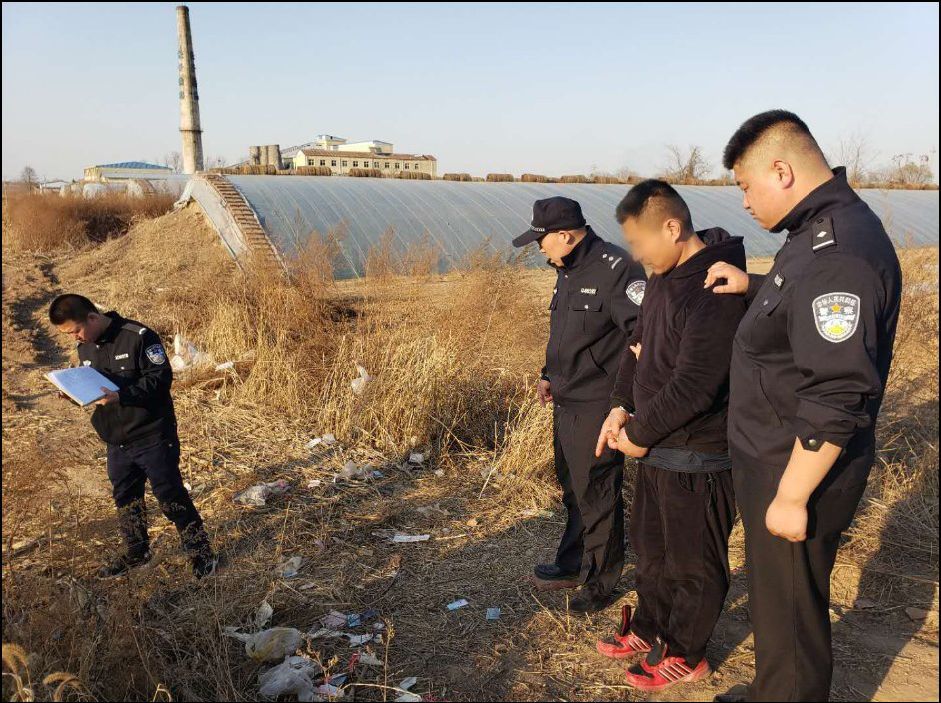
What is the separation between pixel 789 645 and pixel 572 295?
1782 millimetres

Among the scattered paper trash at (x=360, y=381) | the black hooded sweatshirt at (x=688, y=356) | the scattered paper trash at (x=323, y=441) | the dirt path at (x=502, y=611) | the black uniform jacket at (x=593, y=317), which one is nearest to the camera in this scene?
the black hooded sweatshirt at (x=688, y=356)

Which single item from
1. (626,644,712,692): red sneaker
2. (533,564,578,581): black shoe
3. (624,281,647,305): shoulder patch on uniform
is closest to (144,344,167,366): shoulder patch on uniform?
(533,564,578,581): black shoe

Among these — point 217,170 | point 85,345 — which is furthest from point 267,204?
point 85,345

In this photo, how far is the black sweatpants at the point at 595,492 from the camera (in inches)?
129

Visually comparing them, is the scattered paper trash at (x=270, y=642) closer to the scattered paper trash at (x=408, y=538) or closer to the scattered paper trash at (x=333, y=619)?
the scattered paper trash at (x=333, y=619)

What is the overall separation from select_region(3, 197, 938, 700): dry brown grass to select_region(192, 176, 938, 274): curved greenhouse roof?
3.42 meters

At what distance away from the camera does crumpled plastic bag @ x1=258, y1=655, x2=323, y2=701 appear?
8.50 feet

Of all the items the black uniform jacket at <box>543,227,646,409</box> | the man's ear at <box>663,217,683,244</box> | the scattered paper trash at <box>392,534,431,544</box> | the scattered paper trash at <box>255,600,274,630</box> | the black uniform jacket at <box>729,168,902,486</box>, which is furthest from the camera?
the scattered paper trash at <box>392,534,431,544</box>

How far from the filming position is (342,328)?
7.49 metres

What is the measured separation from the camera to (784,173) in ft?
6.59

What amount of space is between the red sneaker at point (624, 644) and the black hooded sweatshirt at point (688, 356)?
933 mm

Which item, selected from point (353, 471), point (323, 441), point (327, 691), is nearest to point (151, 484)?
point (353, 471)

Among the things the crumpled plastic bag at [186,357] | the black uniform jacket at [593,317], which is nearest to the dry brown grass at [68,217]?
the crumpled plastic bag at [186,357]

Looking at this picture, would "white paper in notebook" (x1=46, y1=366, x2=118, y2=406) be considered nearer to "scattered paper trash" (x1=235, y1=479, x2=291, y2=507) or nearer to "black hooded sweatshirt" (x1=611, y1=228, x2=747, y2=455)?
"scattered paper trash" (x1=235, y1=479, x2=291, y2=507)
